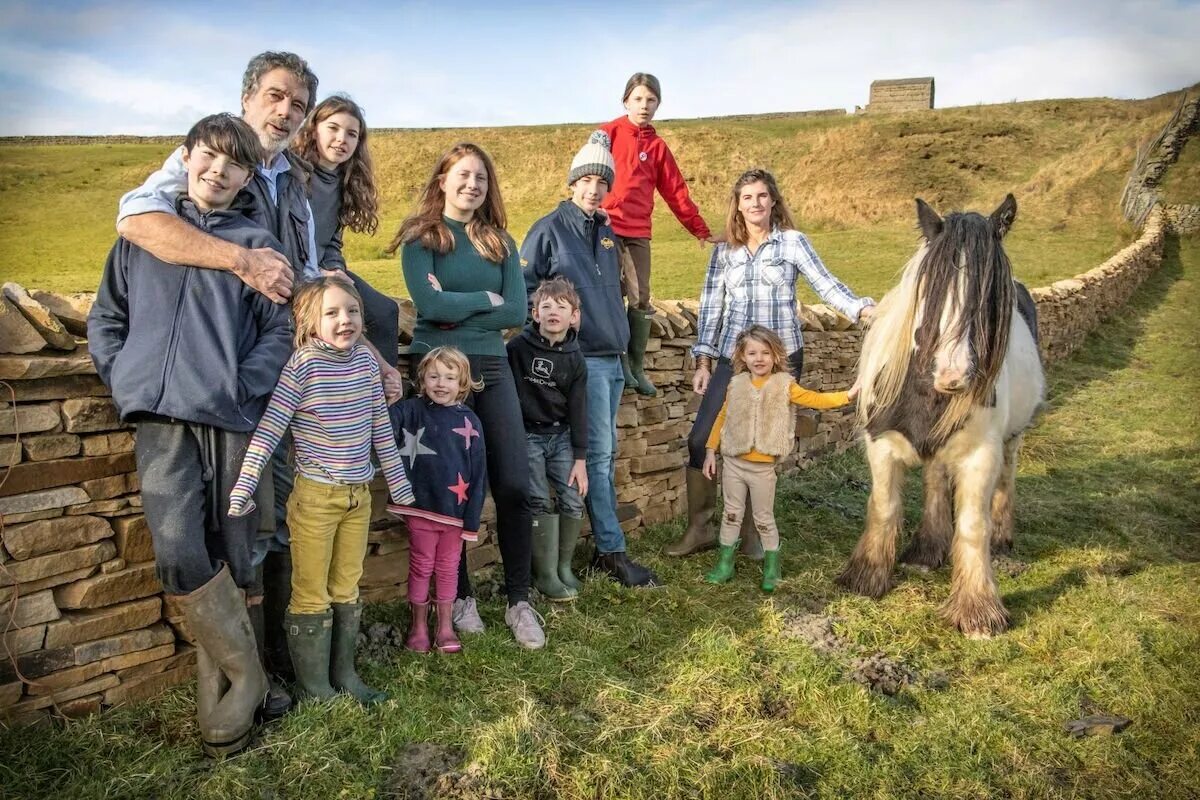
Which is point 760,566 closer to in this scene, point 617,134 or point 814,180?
point 617,134

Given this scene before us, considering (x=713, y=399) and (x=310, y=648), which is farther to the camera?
(x=713, y=399)

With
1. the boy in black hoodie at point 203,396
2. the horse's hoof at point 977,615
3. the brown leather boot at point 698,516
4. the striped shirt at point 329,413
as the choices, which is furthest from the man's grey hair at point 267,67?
the horse's hoof at point 977,615

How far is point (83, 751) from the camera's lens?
8.43 feet

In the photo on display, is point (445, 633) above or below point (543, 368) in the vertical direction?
below

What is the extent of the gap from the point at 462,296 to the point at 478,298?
8cm

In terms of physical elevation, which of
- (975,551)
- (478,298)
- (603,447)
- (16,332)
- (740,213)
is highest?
(740,213)

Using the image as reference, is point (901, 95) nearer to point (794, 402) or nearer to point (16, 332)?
point (794, 402)

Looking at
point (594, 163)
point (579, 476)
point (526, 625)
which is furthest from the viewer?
point (594, 163)

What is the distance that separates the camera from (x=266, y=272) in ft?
8.52

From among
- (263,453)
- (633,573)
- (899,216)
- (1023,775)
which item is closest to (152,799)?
(263,453)

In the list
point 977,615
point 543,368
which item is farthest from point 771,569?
point 543,368

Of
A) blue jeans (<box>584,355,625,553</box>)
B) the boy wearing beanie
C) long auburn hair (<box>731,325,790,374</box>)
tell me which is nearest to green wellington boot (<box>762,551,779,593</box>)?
the boy wearing beanie

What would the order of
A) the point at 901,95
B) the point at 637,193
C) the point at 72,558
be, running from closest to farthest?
1. the point at 72,558
2. the point at 637,193
3. the point at 901,95

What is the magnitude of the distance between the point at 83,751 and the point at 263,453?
118 cm
